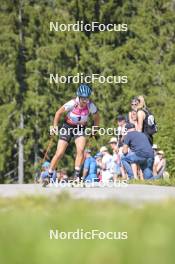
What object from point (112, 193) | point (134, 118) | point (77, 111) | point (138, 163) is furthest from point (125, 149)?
point (112, 193)

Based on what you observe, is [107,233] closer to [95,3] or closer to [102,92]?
[102,92]

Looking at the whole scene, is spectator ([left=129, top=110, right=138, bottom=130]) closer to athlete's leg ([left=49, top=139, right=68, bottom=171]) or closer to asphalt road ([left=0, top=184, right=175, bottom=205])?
athlete's leg ([left=49, top=139, right=68, bottom=171])

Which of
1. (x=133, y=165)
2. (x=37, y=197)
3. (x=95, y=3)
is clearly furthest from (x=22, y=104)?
(x=37, y=197)

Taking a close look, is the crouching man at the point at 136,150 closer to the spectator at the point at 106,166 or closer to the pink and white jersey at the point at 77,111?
the spectator at the point at 106,166

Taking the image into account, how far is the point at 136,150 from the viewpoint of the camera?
1158 centimetres

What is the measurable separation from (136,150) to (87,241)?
1029 cm

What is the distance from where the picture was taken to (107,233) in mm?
1411

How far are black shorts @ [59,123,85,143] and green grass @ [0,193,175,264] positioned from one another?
809 cm

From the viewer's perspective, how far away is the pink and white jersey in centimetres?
938

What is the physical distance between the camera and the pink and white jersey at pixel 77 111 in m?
9.38

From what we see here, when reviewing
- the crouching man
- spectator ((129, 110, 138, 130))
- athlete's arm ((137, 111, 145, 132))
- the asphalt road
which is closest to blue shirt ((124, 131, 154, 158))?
the crouching man

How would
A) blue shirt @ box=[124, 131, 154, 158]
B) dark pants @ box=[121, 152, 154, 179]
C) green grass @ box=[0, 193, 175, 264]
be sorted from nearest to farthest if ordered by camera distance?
green grass @ box=[0, 193, 175, 264] → blue shirt @ box=[124, 131, 154, 158] → dark pants @ box=[121, 152, 154, 179]

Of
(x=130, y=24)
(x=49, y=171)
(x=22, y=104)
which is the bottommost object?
(x=49, y=171)

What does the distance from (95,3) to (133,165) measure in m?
34.8
